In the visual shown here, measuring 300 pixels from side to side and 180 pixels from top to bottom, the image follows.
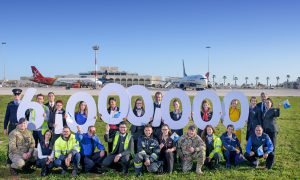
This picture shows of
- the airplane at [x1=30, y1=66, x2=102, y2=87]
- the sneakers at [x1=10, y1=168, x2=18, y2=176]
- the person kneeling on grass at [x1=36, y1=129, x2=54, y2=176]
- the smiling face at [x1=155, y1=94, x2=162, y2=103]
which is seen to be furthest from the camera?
the airplane at [x1=30, y1=66, x2=102, y2=87]

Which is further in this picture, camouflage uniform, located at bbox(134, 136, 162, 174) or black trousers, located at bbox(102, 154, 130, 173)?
black trousers, located at bbox(102, 154, 130, 173)

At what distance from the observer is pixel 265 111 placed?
8195 mm

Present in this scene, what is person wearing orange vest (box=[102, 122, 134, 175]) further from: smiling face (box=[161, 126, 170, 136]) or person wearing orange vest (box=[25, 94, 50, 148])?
person wearing orange vest (box=[25, 94, 50, 148])

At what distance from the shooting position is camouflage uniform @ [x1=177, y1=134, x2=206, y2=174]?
23.5ft

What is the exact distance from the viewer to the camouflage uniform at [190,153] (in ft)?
23.5

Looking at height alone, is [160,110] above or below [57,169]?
above

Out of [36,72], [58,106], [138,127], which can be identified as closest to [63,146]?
[58,106]

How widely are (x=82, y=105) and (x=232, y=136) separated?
398 cm

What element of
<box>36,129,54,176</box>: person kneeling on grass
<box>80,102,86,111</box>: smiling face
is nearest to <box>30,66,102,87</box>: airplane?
<box>80,102,86,111</box>: smiling face

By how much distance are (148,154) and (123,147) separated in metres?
0.62

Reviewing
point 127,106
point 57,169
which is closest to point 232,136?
point 127,106

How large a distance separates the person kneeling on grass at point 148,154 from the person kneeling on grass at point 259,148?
2363 mm

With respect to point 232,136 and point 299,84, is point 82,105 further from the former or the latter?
point 299,84

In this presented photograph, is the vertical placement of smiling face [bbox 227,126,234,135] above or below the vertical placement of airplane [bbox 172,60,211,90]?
below
